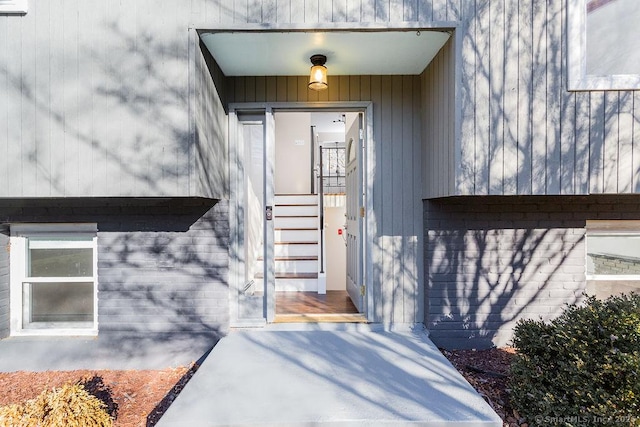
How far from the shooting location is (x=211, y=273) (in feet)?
9.28

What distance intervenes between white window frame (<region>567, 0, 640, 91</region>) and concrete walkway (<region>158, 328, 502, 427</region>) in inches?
87.8

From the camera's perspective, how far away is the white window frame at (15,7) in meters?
2.28

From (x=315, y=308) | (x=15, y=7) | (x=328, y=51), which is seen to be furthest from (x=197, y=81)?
(x=315, y=308)

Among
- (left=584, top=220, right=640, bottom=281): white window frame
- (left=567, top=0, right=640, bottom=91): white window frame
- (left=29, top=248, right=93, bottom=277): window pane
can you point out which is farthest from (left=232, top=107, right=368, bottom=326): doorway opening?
(left=584, top=220, right=640, bottom=281): white window frame

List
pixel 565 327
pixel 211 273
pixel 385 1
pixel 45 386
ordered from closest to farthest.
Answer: pixel 565 327, pixel 385 1, pixel 45 386, pixel 211 273

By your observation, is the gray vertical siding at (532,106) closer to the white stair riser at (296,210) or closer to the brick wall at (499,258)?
the brick wall at (499,258)

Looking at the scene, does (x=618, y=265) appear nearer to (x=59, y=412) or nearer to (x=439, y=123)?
(x=439, y=123)

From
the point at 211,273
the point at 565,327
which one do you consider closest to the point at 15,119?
the point at 211,273

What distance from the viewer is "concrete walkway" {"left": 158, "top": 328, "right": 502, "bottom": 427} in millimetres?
1766

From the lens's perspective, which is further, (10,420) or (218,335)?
(218,335)

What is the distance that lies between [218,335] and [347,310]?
4.13 ft

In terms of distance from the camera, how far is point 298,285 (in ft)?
13.4

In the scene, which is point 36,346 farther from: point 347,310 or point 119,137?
point 347,310

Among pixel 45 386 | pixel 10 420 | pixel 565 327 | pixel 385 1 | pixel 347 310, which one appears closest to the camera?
pixel 10 420
